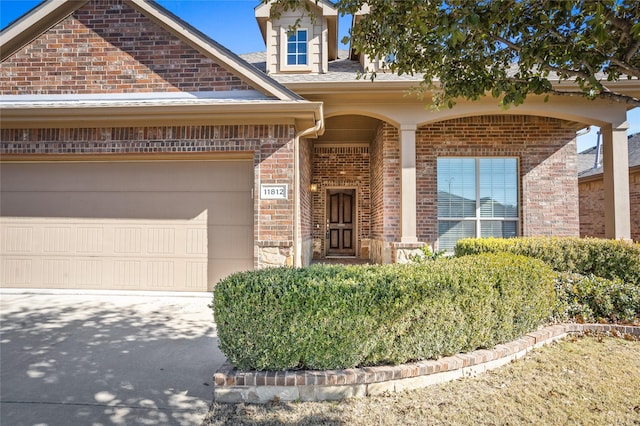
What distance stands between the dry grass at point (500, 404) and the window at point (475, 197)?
207 inches

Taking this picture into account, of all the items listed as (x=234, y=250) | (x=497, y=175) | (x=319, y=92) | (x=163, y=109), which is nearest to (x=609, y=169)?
(x=497, y=175)

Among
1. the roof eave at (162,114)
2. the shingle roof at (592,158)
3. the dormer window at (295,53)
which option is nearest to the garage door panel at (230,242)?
the roof eave at (162,114)

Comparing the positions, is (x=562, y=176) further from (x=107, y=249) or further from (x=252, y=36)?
(x=107, y=249)

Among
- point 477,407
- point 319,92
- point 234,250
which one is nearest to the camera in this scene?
point 477,407

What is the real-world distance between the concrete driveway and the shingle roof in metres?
12.5

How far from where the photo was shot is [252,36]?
9.27 meters

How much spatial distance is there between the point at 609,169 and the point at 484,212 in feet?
8.03

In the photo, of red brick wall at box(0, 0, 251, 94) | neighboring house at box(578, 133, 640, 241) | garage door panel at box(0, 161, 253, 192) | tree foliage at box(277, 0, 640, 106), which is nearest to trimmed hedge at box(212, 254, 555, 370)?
tree foliage at box(277, 0, 640, 106)

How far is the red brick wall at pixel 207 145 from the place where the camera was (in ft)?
19.8

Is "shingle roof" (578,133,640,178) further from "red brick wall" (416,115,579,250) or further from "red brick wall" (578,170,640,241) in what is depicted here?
"red brick wall" (416,115,579,250)

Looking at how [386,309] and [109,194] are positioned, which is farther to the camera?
[109,194]

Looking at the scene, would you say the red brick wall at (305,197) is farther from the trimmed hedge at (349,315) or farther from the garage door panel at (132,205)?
the trimmed hedge at (349,315)

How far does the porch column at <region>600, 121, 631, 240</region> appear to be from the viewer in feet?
23.9

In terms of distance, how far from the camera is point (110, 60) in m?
6.42
